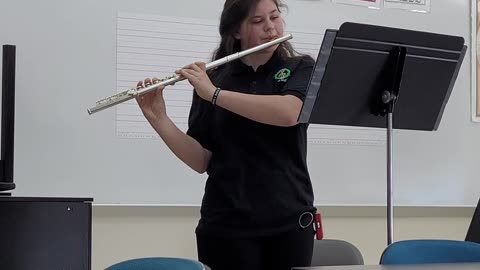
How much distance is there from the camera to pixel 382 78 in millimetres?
1878

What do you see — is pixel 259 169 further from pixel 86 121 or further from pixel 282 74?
pixel 86 121

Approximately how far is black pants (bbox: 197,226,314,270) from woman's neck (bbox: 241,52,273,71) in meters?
0.47

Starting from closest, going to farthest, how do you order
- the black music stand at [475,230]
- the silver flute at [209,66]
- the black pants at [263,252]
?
the black pants at [263,252], the silver flute at [209,66], the black music stand at [475,230]

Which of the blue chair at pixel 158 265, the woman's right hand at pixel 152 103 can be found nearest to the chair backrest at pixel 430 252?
the blue chair at pixel 158 265

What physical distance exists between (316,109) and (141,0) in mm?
923

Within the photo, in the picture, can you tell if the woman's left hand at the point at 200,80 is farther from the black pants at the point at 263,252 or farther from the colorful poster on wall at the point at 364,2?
the colorful poster on wall at the point at 364,2

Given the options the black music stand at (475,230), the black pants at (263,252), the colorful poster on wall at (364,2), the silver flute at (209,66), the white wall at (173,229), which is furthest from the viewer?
the colorful poster on wall at (364,2)

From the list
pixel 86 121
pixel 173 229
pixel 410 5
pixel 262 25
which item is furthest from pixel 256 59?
pixel 410 5

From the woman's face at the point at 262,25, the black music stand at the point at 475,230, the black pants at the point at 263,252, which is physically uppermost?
the woman's face at the point at 262,25

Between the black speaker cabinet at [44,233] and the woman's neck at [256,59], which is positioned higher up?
the woman's neck at [256,59]

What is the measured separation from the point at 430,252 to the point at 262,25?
0.77 meters

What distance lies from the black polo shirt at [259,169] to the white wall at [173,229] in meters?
0.70

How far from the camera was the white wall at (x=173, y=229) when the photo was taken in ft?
7.83

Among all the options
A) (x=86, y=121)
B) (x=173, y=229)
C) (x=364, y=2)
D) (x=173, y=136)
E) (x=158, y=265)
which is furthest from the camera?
(x=364, y=2)
